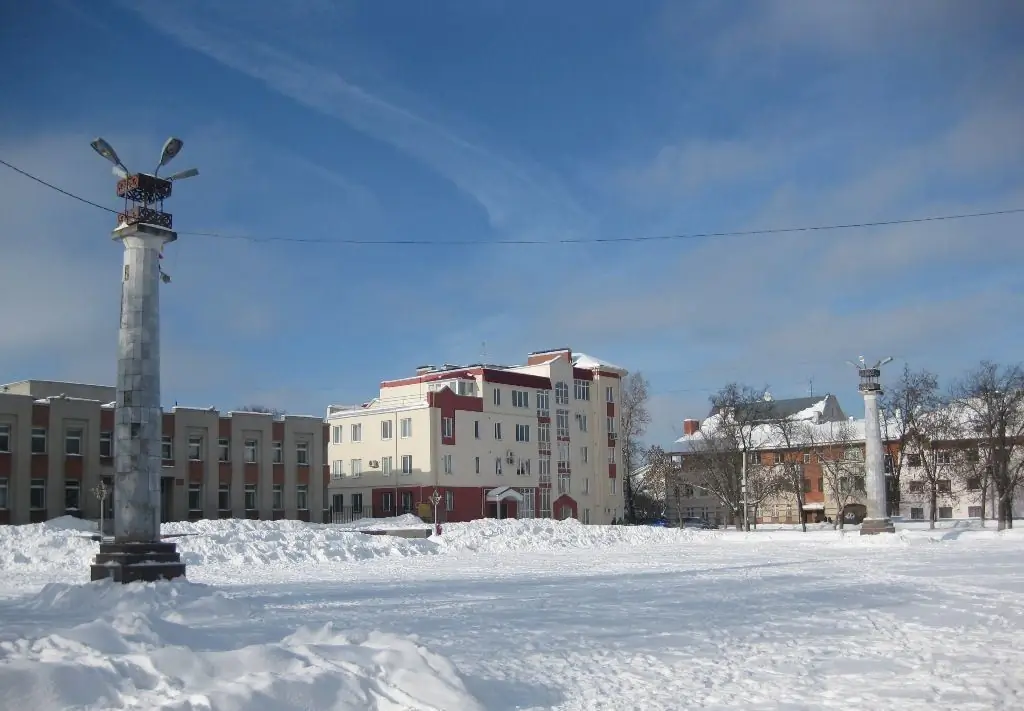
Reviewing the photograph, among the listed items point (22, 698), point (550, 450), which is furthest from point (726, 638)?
point (550, 450)

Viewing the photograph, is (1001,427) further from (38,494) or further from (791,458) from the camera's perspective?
(38,494)

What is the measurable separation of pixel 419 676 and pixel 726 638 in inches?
226

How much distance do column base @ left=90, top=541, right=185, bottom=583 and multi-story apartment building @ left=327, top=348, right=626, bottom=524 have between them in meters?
42.4

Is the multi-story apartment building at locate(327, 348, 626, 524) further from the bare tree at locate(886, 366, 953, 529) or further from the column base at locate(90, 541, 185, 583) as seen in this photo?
the column base at locate(90, 541, 185, 583)

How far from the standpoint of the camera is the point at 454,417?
219ft

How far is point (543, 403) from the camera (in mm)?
74938

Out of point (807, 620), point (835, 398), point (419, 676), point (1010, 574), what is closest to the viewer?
point (419, 676)

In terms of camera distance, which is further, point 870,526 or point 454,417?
point 454,417

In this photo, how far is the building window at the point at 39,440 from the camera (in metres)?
48.3

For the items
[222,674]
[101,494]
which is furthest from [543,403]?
[222,674]

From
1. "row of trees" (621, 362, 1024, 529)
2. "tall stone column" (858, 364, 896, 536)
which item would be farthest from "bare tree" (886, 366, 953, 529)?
"tall stone column" (858, 364, 896, 536)

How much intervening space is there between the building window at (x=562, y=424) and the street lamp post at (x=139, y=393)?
183 feet

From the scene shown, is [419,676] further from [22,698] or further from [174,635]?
[174,635]

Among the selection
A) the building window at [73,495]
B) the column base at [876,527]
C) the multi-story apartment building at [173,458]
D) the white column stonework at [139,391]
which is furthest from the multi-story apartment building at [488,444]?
the white column stonework at [139,391]
